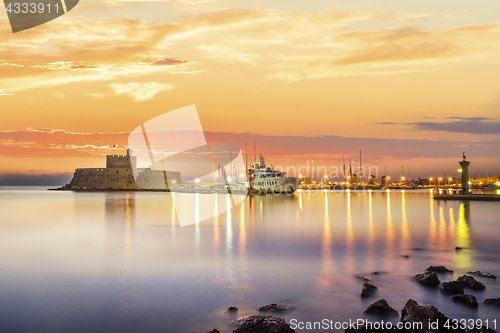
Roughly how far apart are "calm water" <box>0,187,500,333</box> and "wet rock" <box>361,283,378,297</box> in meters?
0.24

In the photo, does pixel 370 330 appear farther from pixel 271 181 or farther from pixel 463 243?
pixel 271 181

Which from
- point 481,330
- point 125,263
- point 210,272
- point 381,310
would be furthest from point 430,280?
point 125,263

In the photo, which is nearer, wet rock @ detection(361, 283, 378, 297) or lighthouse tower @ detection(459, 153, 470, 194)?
wet rock @ detection(361, 283, 378, 297)

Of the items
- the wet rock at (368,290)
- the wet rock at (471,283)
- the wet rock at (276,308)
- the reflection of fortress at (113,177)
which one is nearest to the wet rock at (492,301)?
the wet rock at (471,283)

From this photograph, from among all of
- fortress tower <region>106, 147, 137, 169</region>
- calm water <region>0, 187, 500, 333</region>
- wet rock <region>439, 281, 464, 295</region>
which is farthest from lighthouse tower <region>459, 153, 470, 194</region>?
fortress tower <region>106, 147, 137, 169</region>

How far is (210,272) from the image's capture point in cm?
1029

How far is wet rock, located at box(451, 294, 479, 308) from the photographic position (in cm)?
680

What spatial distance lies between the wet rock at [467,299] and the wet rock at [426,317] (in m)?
1.50

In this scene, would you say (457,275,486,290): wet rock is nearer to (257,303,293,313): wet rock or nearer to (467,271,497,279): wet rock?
(467,271,497,279): wet rock

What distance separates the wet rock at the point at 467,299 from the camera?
680 centimetres

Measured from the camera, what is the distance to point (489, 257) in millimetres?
11633

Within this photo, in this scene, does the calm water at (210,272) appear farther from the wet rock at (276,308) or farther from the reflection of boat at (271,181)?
the reflection of boat at (271,181)

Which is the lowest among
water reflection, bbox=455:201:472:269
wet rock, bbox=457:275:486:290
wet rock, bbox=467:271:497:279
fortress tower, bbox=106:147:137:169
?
water reflection, bbox=455:201:472:269

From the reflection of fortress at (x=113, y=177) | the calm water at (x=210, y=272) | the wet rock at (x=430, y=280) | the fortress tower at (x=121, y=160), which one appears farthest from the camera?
the reflection of fortress at (x=113, y=177)
